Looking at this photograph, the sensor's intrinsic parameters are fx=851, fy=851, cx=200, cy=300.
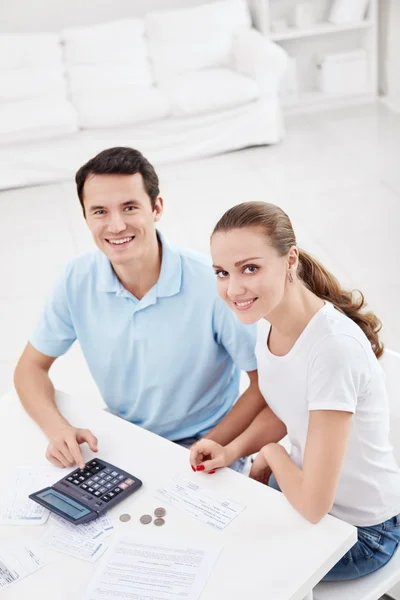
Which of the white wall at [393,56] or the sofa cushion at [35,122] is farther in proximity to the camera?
the white wall at [393,56]

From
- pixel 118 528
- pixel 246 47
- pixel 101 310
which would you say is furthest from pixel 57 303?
pixel 246 47

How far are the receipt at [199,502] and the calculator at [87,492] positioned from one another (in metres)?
0.07

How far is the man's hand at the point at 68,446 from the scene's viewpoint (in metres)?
1.77

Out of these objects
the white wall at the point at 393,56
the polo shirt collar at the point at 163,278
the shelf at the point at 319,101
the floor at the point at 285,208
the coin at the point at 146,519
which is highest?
the polo shirt collar at the point at 163,278

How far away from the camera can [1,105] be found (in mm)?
5266

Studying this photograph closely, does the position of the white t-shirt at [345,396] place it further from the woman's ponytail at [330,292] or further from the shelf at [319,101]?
the shelf at [319,101]

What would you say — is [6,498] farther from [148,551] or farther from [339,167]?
[339,167]

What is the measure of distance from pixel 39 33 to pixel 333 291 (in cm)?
440

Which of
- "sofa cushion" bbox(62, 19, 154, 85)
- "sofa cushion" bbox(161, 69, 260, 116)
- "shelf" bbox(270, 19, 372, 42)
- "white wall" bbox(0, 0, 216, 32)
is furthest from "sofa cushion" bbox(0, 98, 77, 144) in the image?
"shelf" bbox(270, 19, 372, 42)

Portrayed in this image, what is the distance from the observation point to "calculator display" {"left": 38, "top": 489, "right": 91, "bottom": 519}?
160 centimetres

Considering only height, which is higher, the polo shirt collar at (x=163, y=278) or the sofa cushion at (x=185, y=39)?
the polo shirt collar at (x=163, y=278)

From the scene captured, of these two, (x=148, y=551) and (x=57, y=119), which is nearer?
(x=148, y=551)

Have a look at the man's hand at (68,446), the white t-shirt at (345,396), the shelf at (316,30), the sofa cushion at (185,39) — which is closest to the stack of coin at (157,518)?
the man's hand at (68,446)

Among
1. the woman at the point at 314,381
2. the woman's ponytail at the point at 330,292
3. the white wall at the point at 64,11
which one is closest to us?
the woman at the point at 314,381
